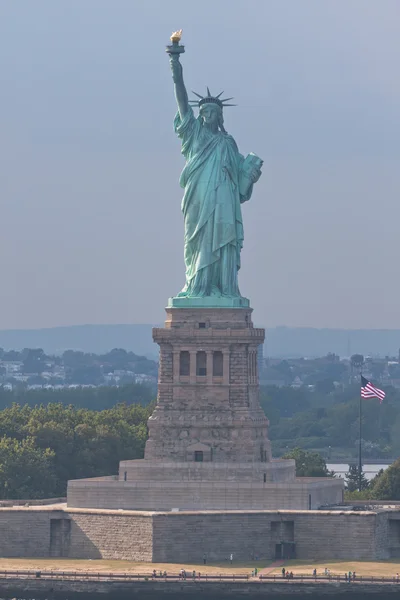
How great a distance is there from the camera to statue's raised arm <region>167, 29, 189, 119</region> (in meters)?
91.6

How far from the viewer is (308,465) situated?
365ft

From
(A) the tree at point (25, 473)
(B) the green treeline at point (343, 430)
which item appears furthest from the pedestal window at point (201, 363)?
(B) the green treeline at point (343, 430)

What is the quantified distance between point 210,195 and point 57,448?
50.4 ft

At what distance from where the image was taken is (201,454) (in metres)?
90.4

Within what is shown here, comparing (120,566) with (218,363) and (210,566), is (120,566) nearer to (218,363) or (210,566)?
(210,566)

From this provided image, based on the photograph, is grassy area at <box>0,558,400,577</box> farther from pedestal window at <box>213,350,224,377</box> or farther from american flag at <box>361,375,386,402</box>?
american flag at <box>361,375,386,402</box>

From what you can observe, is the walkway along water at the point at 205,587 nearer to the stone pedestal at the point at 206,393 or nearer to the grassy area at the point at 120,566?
the grassy area at the point at 120,566

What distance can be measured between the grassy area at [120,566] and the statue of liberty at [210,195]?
11248 mm

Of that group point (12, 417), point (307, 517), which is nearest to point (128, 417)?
point (12, 417)

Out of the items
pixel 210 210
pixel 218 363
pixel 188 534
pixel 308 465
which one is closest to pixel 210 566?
pixel 188 534

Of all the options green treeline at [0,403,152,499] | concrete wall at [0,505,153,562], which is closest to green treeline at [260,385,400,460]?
green treeline at [0,403,152,499]

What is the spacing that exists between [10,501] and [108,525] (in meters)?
7.58

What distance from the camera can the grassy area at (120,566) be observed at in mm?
83250

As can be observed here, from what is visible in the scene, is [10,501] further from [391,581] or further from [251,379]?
[391,581]
